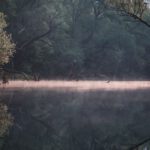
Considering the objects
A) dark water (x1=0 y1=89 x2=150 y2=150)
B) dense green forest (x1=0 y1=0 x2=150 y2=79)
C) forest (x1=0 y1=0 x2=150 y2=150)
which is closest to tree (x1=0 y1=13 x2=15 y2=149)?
forest (x1=0 y1=0 x2=150 y2=150)

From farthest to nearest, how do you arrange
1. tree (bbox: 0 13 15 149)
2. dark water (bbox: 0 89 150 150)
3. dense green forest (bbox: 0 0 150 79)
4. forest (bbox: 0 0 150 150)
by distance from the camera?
dense green forest (bbox: 0 0 150 79), tree (bbox: 0 13 15 149), forest (bbox: 0 0 150 150), dark water (bbox: 0 89 150 150)

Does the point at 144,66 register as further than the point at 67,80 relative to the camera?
Yes

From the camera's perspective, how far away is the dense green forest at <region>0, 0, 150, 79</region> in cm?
4950

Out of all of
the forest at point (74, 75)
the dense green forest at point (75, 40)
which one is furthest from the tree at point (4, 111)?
the dense green forest at point (75, 40)

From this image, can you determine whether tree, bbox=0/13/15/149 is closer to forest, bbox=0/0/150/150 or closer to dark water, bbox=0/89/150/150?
forest, bbox=0/0/150/150

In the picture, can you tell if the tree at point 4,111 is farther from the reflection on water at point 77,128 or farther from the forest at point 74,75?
the reflection on water at point 77,128

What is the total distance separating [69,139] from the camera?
1130cm

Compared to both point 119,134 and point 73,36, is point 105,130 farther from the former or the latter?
point 73,36

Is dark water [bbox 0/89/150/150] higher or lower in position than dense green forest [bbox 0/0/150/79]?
higher

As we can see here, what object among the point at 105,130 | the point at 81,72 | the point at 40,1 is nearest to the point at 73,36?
the point at 81,72

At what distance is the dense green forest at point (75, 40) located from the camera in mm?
49500

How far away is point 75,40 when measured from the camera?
192ft

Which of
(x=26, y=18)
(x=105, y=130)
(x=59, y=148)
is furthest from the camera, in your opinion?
(x=26, y=18)

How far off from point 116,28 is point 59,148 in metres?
52.0
